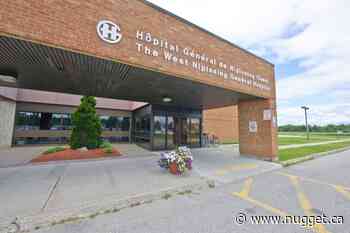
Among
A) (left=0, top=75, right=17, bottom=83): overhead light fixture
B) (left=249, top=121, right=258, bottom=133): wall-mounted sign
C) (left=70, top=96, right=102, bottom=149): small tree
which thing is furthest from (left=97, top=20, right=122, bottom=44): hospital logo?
(left=249, top=121, right=258, bottom=133): wall-mounted sign

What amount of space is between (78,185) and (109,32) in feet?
13.6

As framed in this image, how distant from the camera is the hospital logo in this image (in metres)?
4.02

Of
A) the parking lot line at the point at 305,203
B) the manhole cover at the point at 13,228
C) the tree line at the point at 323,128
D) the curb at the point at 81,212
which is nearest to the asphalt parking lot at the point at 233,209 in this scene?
the parking lot line at the point at 305,203

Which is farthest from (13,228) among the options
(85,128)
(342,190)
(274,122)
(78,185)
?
(274,122)

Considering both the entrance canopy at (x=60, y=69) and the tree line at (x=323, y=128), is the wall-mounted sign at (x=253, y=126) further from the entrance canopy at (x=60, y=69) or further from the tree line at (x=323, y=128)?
the tree line at (x=323, y=128)

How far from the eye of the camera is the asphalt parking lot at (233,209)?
2.74 meters

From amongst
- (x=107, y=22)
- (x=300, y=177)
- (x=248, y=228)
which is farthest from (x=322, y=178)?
(x=107, y=22)

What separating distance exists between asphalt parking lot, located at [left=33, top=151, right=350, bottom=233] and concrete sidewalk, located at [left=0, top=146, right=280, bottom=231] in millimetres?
532

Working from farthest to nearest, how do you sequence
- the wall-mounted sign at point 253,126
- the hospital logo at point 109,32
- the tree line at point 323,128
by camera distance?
1. the tree line at point 323,128
2. the wall-mounted sign at point 253,126
3. the hospital logo at point 109,32

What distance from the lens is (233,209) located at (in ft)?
11.2

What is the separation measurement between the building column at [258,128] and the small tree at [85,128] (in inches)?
370

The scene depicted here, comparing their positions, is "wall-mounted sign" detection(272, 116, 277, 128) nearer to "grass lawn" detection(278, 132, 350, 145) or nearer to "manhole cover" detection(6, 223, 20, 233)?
"manhole cover" detection(6, 223, 20, 233)

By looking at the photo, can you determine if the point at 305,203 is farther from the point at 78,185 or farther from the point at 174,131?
the point at 174,131

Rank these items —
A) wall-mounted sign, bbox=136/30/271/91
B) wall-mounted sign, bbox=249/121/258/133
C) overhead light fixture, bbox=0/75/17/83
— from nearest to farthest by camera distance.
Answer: wall-mounted sign, bbox=136/30/271/91, overhead light fixture, bbox=0/75/17/83, wall-mounted sign, bbox=249/121/258/133
